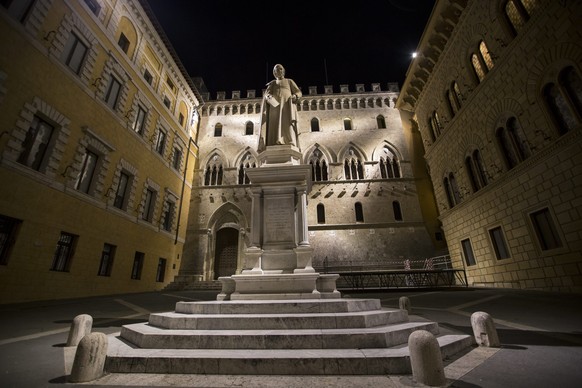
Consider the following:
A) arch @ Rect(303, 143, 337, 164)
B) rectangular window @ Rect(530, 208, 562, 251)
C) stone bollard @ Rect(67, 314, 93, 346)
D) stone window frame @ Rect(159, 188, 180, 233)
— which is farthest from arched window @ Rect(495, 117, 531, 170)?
stone window frame @ Rect(159, 188, 180, 233)

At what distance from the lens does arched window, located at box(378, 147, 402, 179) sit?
22.8 meters

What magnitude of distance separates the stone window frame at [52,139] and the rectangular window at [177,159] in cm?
975

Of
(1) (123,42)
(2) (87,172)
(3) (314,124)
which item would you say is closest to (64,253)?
(2) (87,172)

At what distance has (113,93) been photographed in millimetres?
14031

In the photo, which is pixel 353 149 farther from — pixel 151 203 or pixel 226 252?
pixel 151 203

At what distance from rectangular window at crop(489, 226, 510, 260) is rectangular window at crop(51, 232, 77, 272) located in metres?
18.7

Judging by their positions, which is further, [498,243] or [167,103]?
[167,103]

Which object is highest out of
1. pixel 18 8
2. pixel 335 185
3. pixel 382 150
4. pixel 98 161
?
pixel 382 150

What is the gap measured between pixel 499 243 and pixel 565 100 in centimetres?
646

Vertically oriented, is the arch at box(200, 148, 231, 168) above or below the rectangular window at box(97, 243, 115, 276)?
above

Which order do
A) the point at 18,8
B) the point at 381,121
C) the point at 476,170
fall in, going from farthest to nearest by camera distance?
the point at 381,121 → the point at 476,170 → the point at 18,8

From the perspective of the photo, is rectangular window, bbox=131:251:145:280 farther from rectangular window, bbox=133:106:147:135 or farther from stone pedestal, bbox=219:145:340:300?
stone pedestal, bbox=219:145:340:300

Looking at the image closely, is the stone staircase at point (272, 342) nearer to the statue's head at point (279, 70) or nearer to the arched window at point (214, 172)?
the statue's head at point (279, 70)

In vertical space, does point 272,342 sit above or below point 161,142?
below
